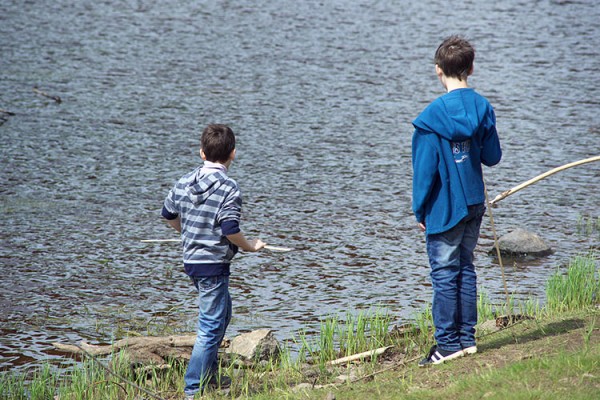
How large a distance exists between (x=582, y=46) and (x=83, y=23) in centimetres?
1174

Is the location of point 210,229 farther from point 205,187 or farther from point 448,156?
point 448,156

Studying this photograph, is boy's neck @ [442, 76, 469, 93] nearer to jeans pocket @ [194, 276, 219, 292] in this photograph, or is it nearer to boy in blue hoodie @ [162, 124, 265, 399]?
boy in blue hoodie @ [162, 124, 265, 399]

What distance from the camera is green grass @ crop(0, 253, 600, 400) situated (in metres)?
5.01

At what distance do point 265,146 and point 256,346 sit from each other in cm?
730

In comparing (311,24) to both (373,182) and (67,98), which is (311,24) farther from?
(373,182)

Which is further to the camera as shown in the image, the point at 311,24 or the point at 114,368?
the point at 311,24

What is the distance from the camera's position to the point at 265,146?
13695mm

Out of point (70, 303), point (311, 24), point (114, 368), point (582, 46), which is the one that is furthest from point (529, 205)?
point (311, 24)

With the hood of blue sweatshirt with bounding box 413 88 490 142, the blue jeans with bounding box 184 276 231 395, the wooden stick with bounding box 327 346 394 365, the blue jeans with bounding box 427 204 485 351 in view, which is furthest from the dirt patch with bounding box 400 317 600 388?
the hood of blue sweatshirt with bounding box 413 88 490 142

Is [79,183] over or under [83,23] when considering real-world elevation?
under

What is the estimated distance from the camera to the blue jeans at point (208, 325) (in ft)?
18.2

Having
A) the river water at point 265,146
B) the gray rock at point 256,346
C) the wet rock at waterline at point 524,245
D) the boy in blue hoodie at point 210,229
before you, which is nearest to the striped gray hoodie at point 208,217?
the boy in blue hoodie at point 210,229

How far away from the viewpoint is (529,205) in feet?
37.7

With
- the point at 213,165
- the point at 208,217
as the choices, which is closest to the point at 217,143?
the point at 213,165
